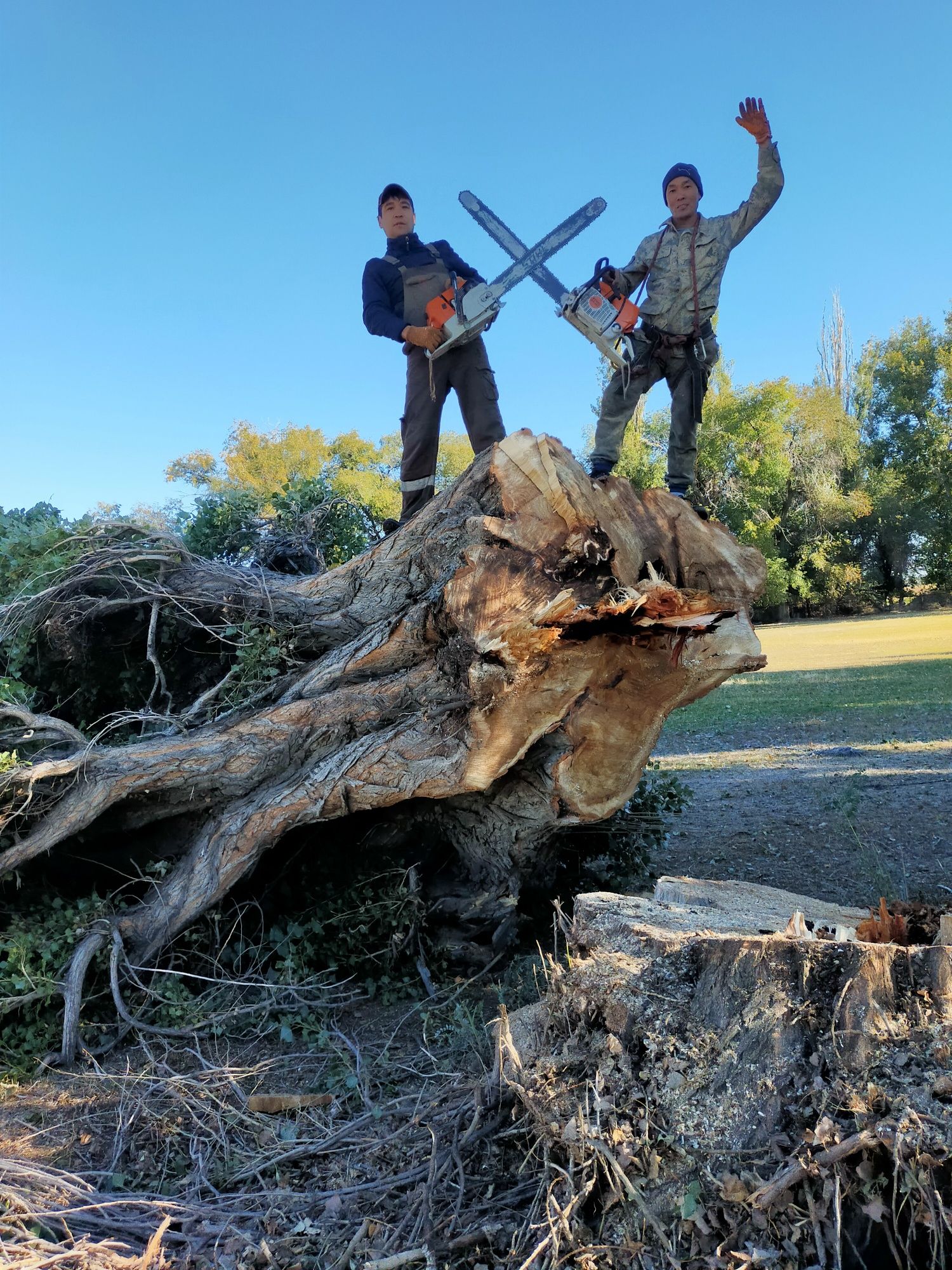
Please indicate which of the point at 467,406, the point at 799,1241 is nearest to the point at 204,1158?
the point at 799,1241

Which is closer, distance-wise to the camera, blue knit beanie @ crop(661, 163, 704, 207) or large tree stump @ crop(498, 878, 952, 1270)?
large tree stump @ crop(498, 878, 952, 1270)

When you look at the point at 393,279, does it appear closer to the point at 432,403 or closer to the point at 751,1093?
the point at 432,403

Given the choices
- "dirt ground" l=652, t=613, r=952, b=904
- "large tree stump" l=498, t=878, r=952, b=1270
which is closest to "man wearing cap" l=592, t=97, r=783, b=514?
"dirt ground" l=652, t=613, r=952, b=904

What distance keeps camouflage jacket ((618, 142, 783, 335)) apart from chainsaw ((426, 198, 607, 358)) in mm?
526

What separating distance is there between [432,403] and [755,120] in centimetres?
240

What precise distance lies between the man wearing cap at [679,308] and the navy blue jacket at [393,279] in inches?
47.0

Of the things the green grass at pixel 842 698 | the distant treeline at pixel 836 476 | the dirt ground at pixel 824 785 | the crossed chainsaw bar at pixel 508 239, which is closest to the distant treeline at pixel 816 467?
the distant treeline at pixel 836 476

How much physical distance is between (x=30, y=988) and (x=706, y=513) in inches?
157

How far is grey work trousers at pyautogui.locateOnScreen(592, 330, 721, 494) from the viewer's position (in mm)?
4977

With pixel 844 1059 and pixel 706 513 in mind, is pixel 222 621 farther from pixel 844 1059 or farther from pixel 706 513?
pixel 844 1059

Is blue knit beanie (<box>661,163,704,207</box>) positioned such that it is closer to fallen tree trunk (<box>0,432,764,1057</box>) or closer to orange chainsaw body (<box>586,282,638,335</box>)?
orange chainsaw body (<box>586,282,638,335</box>)

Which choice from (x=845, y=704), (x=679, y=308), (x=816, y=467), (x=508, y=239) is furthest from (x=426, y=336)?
(x=816, y=467)

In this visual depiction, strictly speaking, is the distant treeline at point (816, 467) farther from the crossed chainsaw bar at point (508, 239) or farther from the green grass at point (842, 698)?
the crossed chainsaw bar at point (508, 239)

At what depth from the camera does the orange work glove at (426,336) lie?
5066 millimetres
